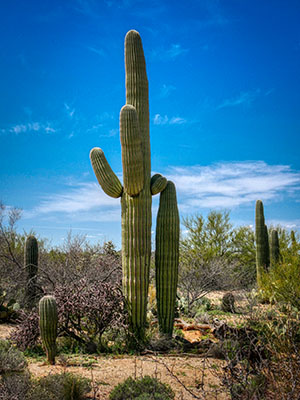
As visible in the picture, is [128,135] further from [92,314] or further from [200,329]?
[200,329]

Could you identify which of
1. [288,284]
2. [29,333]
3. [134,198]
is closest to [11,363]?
[29,333]

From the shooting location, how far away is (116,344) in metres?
7.61

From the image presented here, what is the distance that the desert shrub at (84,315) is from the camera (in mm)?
7641

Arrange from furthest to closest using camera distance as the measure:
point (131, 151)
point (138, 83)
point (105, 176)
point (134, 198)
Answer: point (138, 83), point (105, 176), point (134, 198), point (131, 151)

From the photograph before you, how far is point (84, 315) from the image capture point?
7.73 m

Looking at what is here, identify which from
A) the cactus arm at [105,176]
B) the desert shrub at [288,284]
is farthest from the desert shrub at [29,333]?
the desert shrub at [288,284]

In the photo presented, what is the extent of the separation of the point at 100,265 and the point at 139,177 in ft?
21.6

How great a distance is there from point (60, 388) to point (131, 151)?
463cm

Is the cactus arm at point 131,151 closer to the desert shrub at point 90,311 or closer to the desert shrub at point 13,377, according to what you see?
the desert shrub at point 90,311

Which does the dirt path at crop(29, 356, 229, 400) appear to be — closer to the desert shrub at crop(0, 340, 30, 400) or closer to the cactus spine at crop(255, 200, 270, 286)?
the desert shrub at crop(0, 340, 30, 400)

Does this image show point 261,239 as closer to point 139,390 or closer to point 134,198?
point 134,198

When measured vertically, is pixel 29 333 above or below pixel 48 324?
below

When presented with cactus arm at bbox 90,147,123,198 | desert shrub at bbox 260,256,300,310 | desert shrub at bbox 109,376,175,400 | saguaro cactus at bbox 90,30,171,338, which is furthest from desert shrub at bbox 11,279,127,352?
desert shrub at bbox 260,256,300,310

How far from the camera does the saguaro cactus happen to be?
7949 millimetres
